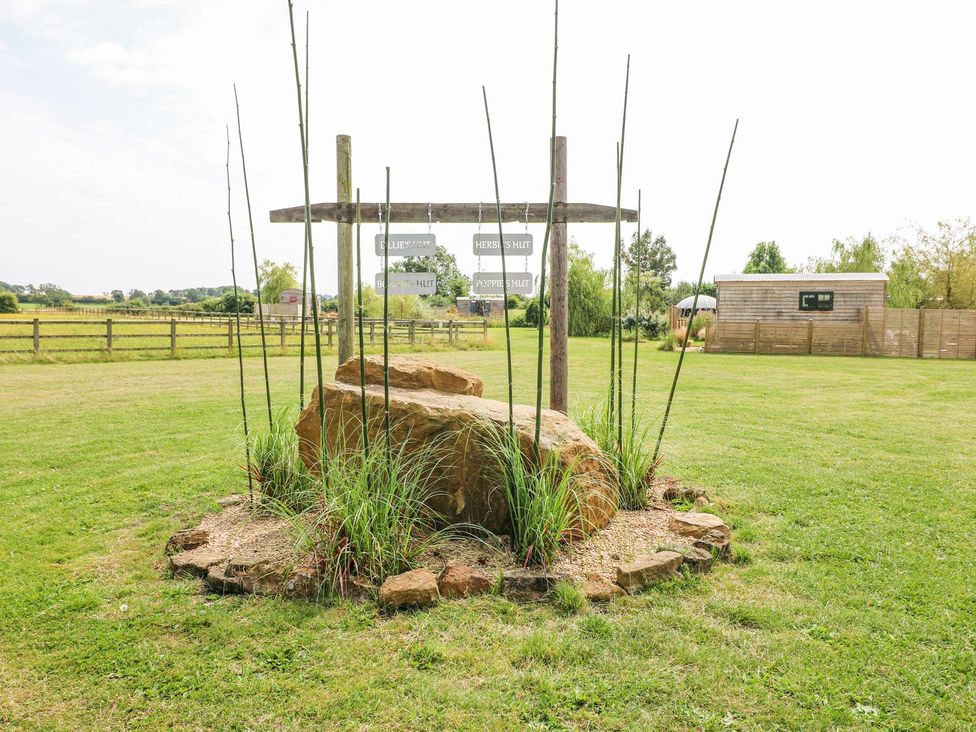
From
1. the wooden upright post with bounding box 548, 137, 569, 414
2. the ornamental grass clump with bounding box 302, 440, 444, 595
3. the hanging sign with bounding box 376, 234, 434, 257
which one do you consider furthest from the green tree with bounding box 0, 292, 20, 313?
the ornamental grass clump with bounding box 302, 440, 444, 595

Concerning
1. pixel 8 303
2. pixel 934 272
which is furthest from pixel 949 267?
pixel 8 303

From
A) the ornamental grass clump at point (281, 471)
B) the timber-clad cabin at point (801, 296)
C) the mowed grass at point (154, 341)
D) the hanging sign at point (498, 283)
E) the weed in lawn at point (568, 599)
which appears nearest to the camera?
the weed in lawn at point (568, 599)

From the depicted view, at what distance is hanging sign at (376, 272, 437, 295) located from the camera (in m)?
4.86

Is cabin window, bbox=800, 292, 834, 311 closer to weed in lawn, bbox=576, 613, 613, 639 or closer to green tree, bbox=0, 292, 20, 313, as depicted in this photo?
weed in lawn, bbox=576, 613, 613, 639

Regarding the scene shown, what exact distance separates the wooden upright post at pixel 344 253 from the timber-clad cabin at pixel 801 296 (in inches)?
902

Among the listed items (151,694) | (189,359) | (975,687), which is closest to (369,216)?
(151,694)

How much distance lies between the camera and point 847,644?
8.77 ft

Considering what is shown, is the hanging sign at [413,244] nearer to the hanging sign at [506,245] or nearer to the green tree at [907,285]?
the hanging sign at [506,245]

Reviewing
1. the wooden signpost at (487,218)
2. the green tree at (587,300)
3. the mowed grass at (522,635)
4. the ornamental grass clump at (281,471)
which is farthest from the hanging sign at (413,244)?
the green tree at (587,300)

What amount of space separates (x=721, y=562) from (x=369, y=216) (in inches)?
138

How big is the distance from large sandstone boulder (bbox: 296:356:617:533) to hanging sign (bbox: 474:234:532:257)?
132 centimetres

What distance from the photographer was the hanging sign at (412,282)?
15.9 ft

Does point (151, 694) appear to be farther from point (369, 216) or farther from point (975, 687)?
point (369, 216)

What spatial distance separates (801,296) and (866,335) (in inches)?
123
